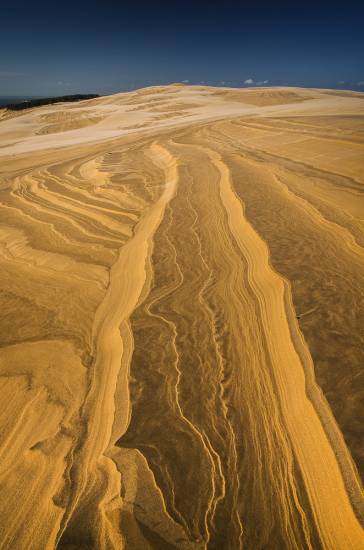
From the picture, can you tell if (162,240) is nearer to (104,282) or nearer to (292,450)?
(104,282)

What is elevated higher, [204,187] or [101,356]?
[204,187]

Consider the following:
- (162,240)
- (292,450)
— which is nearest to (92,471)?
(292,450)

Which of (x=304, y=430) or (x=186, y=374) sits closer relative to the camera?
(x=304, y=430)

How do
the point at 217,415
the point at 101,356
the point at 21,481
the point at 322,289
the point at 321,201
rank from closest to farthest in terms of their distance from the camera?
the point at 21,481, the point at 217,415, the point at 101,356, the point at 322,289, the point at 321,201

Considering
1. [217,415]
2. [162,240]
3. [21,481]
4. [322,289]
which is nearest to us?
[21,481]

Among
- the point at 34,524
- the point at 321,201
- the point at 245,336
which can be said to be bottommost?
the point at 34,524

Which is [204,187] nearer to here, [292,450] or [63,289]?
[63,289]

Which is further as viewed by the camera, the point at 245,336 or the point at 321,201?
the point at 321,201
